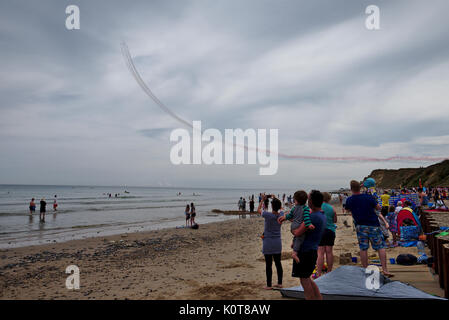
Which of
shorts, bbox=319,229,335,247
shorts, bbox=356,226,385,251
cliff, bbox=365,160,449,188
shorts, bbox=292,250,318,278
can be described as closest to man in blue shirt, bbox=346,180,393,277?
shorts, bbox=356,226,385,251

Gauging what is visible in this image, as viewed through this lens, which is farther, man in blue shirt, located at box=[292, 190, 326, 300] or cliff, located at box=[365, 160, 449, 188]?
cliff, located at box=[365, 160, 449, 188]

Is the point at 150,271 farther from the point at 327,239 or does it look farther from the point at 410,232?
the point at 410,232

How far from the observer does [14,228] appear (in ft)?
67.5

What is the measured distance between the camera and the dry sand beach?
614 centimetres

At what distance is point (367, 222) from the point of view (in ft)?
19.0

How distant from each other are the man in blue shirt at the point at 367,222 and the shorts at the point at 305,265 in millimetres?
2311

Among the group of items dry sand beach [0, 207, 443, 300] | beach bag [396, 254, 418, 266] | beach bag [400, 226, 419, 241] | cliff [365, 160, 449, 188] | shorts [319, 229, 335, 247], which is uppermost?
cliff [365, 160, 449, 188]

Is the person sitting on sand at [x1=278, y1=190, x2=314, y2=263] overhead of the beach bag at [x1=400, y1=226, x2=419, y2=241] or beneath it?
overhead

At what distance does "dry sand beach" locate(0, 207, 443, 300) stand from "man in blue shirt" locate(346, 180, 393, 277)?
626 mm

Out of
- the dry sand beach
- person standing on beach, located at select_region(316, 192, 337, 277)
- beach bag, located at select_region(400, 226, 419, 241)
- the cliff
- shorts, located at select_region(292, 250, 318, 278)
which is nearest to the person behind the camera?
shorts, located at select_region(292, 250, 318, 278)

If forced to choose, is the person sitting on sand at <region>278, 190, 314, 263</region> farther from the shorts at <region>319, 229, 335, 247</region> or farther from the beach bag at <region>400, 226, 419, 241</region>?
the beach bag at <region>400, 226, 419, 241</region>
